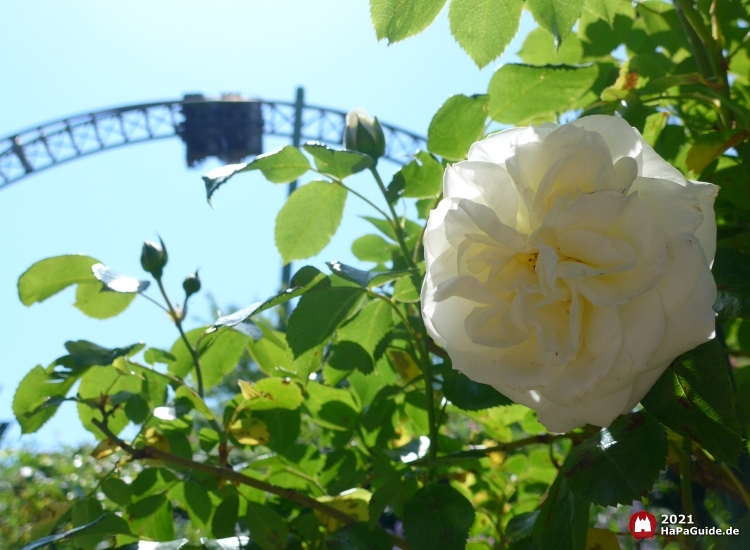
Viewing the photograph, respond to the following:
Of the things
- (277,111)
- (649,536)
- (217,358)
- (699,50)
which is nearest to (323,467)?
(217,358)

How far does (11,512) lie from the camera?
4.84 feet

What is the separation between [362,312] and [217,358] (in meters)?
0.22

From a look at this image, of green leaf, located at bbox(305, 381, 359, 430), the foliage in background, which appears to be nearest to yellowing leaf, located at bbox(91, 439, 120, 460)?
the foliage in background

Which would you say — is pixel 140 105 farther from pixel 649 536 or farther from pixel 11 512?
pixel 649 536

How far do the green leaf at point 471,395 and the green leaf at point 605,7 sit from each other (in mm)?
374

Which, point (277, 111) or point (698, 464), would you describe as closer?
point (698, 464)

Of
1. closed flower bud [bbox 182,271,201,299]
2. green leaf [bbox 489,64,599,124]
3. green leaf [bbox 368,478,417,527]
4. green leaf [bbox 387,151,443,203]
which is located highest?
green leaf [bbox 489,64,599,124]

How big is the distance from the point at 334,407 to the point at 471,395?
20 centimetres

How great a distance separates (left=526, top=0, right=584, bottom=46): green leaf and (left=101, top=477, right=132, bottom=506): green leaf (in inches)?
23.6

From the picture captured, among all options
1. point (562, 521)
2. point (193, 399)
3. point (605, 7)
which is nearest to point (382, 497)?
point (562, 521)

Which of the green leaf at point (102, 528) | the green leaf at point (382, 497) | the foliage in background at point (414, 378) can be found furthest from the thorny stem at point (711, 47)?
the green leaf at point (102, 528)

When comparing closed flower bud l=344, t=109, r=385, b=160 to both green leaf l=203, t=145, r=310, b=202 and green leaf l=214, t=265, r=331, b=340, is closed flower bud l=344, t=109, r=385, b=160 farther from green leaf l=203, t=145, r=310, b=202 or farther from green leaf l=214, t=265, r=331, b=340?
green leaf l=214, t=265, r=331, b=340

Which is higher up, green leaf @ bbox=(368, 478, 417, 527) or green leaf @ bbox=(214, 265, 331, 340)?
green leaf @ bbox=(214, 265, 331, 340)

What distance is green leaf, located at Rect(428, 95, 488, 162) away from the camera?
Answer: 568 millimetres
